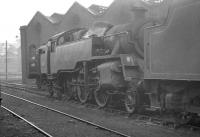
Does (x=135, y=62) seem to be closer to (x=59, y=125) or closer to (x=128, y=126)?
(x=128, y=126)

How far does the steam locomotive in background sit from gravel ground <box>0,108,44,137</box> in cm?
303

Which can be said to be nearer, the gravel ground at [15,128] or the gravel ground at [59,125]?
the gravel ground at [59,125]

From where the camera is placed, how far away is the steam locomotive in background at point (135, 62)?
7.12m

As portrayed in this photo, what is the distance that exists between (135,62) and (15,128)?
4.04 metres

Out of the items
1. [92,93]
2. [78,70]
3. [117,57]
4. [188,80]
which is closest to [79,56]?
[78,70]

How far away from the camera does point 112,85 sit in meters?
10.5

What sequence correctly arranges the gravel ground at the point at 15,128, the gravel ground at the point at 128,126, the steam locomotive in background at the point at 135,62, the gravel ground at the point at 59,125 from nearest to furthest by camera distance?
the steam locomotive in background at the point at 135,62 < the gravel ground at the point at 128,126 < the gravel ground at the point at 59,125 < the gravel ground at the point at 15,128

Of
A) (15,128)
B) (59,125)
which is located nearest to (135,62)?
(59,125)

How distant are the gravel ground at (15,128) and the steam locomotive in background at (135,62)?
3.03m

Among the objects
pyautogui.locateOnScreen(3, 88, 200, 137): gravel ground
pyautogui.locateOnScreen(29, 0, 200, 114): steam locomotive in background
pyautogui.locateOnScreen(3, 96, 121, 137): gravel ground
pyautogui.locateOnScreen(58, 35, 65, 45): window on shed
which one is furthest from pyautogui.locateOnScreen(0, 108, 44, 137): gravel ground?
pyautogui.locateOnScreen(58, 35, 65, 45): window on shed

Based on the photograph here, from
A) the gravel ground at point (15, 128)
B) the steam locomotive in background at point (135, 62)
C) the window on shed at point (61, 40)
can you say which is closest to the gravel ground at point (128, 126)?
the steam locomotive in background at point (135, 62)

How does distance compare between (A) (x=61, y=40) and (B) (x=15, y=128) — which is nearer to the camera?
(B) (x=15, y=128)

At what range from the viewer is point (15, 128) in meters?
8.58

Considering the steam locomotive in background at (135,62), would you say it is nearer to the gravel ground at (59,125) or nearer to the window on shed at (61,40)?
the window on shed at (61,40)
